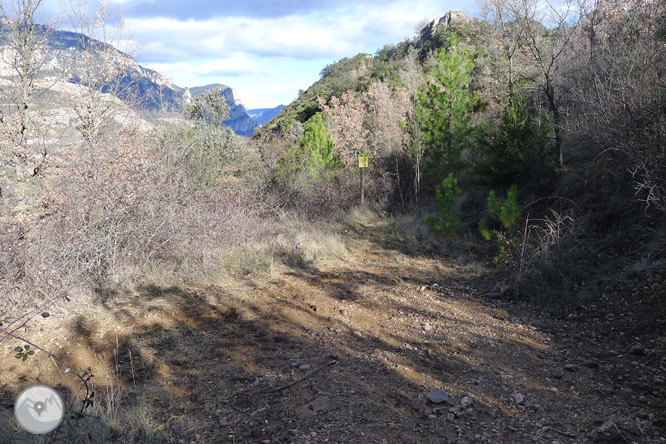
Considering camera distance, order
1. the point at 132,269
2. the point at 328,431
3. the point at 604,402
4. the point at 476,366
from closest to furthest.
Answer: the point at 328,431
the point at 604,402
the point at 476,366
the point at 132,269

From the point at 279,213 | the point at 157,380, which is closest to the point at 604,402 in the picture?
the point at 157,380

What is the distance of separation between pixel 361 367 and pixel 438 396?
704 mm

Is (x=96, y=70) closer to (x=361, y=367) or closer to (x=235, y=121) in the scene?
(x=361, y=367)

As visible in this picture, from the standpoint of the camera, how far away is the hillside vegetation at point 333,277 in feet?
9.00

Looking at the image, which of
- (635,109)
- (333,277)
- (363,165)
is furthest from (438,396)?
(363,165)

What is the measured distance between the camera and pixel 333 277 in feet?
19.3

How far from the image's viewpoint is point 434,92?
10.5 metres

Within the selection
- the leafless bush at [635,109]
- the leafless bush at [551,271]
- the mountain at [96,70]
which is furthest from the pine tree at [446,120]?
the mountain at [96,70]

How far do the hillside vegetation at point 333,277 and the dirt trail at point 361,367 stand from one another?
2cm

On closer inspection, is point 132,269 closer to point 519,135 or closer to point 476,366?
point 476,366

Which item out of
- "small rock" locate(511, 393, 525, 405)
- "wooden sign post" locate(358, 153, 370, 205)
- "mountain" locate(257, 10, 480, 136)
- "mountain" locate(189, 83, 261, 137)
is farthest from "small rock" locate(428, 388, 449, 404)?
"mountain" locate(257, 10, 480, 136)

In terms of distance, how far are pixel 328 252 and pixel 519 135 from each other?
4481 millimetres

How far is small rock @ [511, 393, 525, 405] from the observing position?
9.32ft

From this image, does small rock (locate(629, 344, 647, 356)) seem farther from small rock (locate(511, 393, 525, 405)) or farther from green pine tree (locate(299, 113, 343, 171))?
green pine tree (locate(299, 113, 343, 171))
